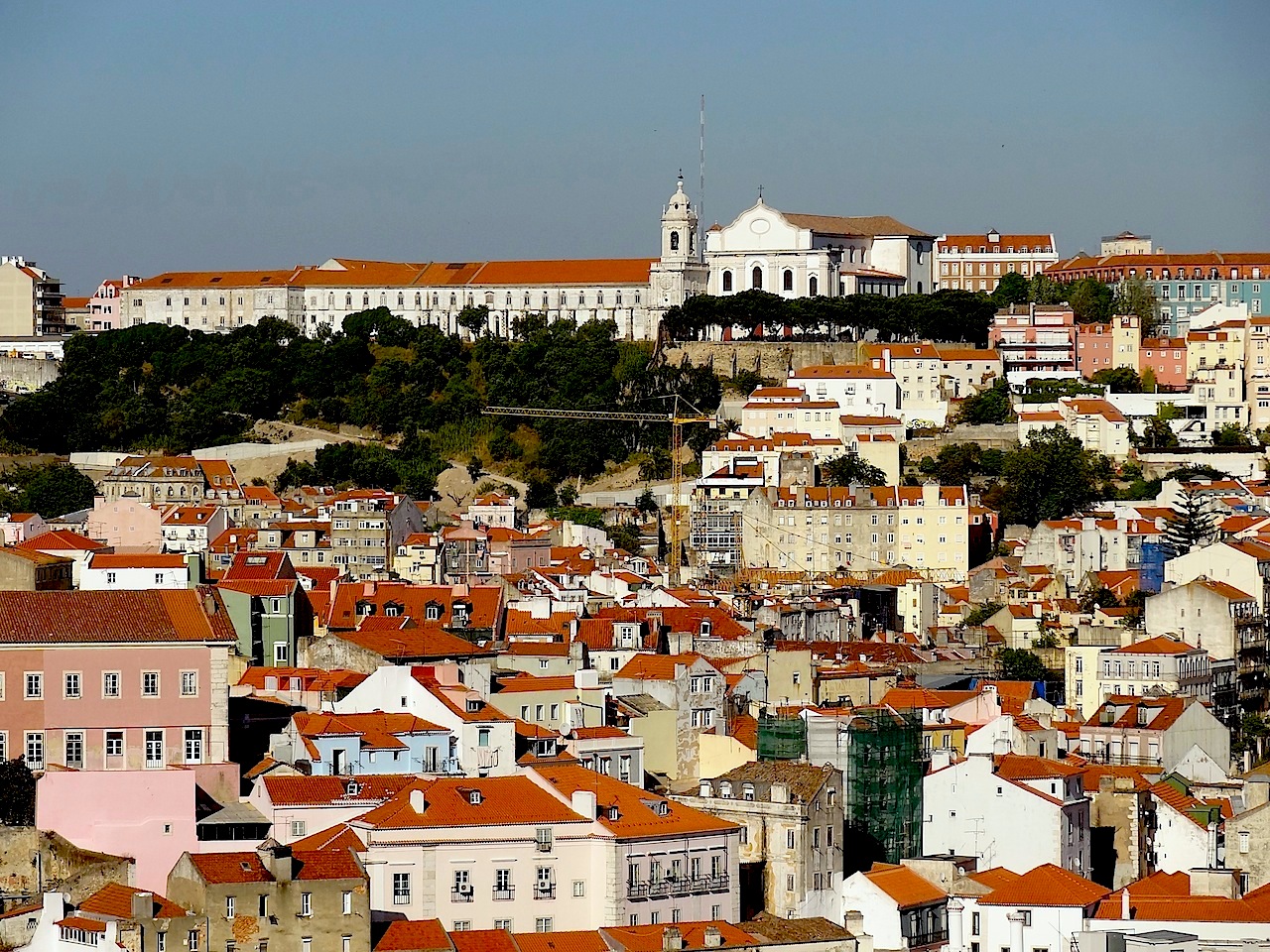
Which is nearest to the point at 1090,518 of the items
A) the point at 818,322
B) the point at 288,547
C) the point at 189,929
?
the point at 288,547

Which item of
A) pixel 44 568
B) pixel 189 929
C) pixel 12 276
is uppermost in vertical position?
pixel 12 276

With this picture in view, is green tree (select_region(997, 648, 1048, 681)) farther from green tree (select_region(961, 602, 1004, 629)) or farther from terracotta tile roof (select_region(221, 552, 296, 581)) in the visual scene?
terracotta tile roof (select_region(221, 552, 296, 581))

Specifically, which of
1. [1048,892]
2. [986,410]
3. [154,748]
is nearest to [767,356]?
[986,410]

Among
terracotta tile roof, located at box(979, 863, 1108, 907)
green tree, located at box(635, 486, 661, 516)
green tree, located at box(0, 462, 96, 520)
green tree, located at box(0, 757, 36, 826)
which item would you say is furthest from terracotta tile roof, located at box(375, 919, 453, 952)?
green tree, located at box(635, 486, 661, 516)

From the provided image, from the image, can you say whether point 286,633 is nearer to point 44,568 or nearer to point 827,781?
point 44,568

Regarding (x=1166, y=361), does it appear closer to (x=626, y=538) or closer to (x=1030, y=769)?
(x=626, y=538)

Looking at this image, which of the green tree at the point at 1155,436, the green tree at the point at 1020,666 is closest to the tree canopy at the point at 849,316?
the green tree at the point at 1155,436
